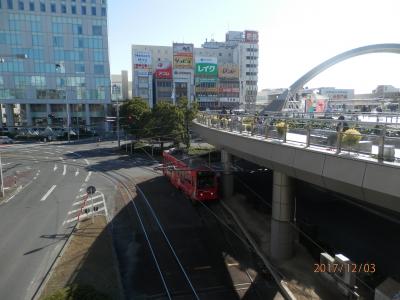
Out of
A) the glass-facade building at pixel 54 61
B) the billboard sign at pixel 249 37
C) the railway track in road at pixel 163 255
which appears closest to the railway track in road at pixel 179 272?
the railway track in road at pixel 163 255

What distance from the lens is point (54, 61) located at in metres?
80.0

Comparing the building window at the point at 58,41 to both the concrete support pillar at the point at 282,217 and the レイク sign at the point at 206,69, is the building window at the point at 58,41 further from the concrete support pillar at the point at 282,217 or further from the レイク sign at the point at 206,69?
the concrete support pillar at the point at 282,217

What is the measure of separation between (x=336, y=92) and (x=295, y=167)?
11634 centimetres

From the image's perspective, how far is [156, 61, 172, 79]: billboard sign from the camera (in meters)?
95.8

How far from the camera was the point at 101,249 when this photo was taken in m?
17.6

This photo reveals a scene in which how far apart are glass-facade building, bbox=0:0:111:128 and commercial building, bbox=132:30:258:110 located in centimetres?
1475

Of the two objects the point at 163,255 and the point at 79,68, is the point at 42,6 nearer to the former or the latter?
the point at 79,68

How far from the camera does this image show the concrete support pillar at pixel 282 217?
637 inches

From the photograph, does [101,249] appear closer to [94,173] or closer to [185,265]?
[185,265]

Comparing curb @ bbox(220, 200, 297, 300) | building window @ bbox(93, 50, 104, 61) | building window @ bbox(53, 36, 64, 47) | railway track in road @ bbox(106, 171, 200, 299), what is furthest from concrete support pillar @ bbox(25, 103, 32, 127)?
curb @ bbox(220, 200, 297, 300)

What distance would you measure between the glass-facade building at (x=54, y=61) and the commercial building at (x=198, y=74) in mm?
14745

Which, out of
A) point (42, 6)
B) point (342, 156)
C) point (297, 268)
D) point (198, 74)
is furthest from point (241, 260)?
point (198, 74)

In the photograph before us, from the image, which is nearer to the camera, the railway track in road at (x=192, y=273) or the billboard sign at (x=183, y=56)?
the railway track in road at (x=192, y=273)

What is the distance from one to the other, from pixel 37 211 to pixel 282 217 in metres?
18.3
